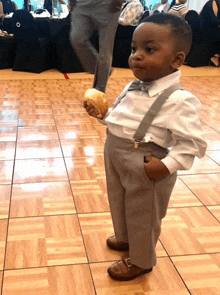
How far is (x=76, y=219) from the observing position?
6.15ft

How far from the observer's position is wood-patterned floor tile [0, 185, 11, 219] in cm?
190

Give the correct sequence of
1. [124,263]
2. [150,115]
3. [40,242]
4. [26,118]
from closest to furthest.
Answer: [150,115], [124,263], [40,242], [26,118]

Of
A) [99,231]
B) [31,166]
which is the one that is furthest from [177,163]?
[31,166]

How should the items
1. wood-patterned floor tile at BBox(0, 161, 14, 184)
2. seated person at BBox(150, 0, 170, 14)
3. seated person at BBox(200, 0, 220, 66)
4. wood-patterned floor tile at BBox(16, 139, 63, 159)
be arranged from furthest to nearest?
seated person at BBox(150, 0, 170, 14) < seated person at BBox(200, 0, 220, 66) < wood-patterned floor tile at BBox(16, 139, 63, 159) < wood-patterned floor tile at BBox(0, 161, 14, 184)

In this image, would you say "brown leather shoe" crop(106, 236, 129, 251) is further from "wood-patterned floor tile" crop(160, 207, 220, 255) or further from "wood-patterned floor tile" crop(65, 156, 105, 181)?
"wood-patterned floor tile" crop(65, 156, 105, 181)

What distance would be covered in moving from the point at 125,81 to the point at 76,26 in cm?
179

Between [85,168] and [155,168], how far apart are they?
1294 millimetres

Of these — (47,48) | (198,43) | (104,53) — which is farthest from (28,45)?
(198,43)

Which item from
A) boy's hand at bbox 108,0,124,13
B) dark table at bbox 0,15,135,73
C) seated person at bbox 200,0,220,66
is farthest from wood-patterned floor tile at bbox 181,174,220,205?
seated person at bbox 200,0,220,66

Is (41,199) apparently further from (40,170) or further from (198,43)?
(198,43)

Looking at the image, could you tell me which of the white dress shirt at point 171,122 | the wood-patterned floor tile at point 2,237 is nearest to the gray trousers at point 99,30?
the wood-patterned floor tile at point 2,237

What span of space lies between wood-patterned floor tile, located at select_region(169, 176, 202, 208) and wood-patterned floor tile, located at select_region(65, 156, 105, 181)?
1.52 feet

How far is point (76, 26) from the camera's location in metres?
3.53

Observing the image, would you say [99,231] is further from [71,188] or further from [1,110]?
[1,110]
